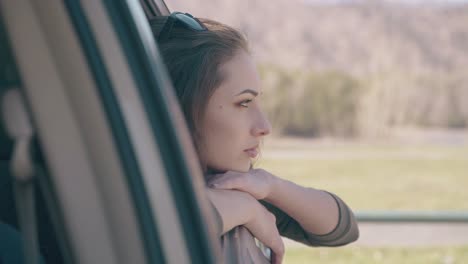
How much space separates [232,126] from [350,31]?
109 ft

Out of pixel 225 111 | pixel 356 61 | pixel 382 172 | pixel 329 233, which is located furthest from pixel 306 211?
pixel 356 61

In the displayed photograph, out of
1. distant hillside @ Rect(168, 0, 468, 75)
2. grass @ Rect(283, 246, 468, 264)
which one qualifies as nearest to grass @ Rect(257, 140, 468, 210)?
grass @ Rect(283, 246, 468, 264)

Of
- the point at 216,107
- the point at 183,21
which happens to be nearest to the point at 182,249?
the point at 216,107

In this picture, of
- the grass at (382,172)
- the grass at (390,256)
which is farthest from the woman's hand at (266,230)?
the grass at (382,172)

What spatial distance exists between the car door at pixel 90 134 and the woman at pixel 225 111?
50 centimetres

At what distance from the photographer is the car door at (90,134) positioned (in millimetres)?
1239

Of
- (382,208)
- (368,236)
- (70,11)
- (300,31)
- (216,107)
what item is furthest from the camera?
(300,31)

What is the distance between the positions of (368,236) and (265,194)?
214 inches

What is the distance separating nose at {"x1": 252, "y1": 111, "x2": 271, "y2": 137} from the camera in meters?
1.87

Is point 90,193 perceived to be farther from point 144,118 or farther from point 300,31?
point 300,31

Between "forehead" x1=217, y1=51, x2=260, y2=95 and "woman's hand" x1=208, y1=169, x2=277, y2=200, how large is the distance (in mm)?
182

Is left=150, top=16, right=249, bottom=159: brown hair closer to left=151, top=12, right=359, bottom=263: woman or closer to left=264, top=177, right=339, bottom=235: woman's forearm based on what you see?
left=151, top=12, right=359, bottom=263: woman

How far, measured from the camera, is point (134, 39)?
1308 millimetres

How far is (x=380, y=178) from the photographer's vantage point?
44.1 ft
